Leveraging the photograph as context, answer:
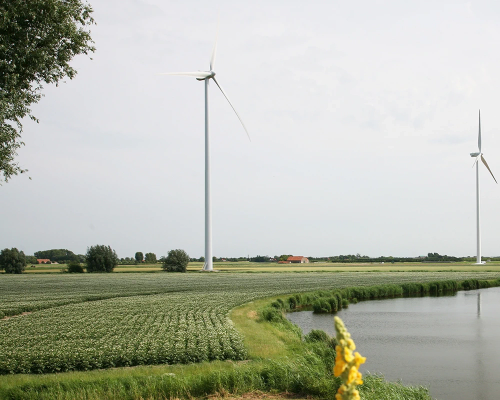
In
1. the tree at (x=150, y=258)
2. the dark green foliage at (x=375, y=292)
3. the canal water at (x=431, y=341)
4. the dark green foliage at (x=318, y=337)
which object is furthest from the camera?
the tree at (x=150, y=258)

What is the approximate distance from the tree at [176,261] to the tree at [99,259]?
12185 mm

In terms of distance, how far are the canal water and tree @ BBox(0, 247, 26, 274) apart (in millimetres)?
84669

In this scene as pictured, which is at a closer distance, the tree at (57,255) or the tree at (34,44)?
the tree at (34,44)

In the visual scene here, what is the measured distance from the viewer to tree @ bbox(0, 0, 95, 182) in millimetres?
17625

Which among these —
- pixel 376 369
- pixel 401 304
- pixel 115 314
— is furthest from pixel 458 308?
pixel 115 314

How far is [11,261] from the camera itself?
103312mm

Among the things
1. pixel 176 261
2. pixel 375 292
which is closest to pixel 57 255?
pixel 176 261

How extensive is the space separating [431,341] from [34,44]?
24.1 m

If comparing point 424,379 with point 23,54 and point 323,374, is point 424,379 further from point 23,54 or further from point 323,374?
point 23,54

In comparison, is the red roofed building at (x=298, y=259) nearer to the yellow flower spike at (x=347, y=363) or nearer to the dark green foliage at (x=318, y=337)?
the dark green foliage at (x=318, y=337)

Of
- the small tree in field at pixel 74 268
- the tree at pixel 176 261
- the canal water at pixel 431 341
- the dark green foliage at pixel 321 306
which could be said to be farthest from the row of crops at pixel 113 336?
the tree at pixel 176 261

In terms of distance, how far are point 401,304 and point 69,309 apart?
29266 mm

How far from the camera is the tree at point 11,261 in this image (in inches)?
4058

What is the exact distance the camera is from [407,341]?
26031mm
